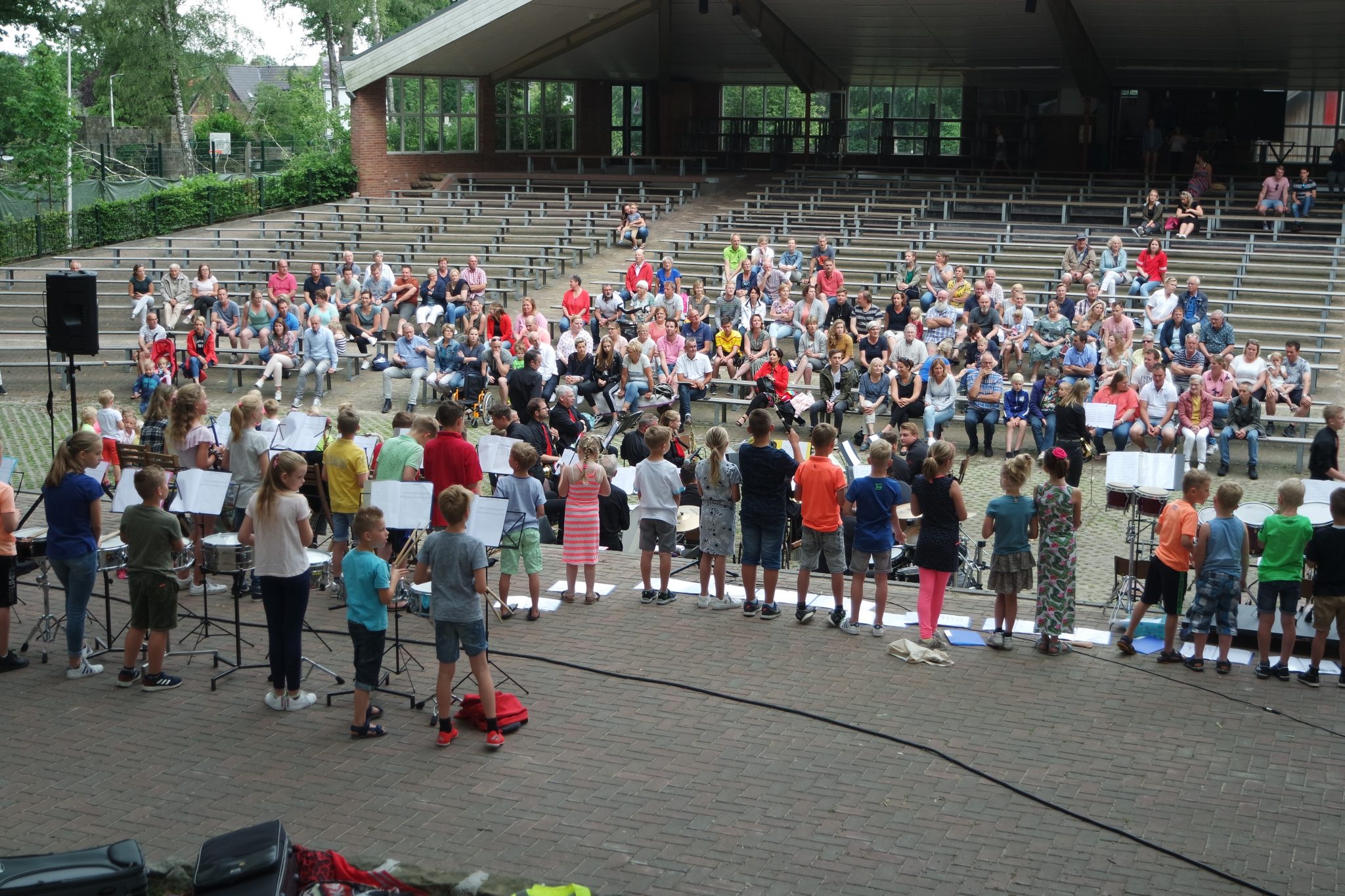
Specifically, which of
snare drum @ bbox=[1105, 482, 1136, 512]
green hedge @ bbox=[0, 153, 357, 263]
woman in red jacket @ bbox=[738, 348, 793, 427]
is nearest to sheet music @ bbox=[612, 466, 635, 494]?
snare drum @ bbox=[1105, 482, 1136, 512]

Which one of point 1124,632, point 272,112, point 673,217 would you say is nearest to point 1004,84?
point 673,217

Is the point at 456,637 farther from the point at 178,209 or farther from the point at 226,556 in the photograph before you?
the point at 178,209

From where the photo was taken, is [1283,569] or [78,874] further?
[1283,569]

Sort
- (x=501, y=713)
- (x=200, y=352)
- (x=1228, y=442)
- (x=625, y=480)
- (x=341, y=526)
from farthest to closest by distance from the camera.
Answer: (x=200, y=352), (x=1228, y=442), (x=625, y=480), (x=341, y=526), (x=501, y=713)

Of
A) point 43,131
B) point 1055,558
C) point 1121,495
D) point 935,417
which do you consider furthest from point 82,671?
point 43,131

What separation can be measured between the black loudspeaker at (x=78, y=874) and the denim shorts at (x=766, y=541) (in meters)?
5.50

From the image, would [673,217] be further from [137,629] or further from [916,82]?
[137,629]

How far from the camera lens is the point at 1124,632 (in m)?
10.7

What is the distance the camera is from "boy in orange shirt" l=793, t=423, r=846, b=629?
10.4 meters

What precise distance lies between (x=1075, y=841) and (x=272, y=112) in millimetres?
56950

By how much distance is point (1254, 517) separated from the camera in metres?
10.8

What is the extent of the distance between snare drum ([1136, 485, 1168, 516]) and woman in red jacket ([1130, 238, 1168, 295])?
11679 mm

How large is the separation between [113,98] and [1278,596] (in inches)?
1986

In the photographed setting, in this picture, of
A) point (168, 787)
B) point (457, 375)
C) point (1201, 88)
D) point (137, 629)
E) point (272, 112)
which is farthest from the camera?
point (272, 112)
